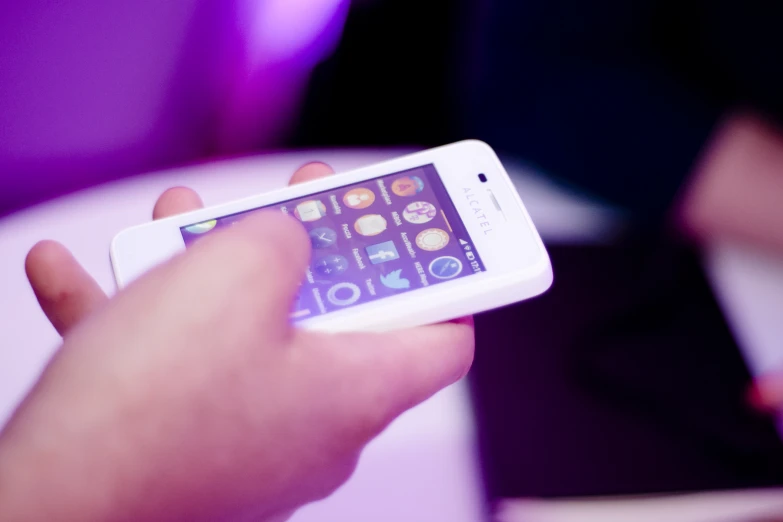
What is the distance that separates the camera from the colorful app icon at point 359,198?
0.45 m

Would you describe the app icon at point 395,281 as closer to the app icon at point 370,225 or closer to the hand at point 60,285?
the app icon at point 370,225

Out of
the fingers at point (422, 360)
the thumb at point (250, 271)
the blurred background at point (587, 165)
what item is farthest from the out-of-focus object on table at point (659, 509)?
the thumb at point (250, 271)

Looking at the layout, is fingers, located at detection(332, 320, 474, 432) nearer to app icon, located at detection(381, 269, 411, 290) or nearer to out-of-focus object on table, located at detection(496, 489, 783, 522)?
app icon, located at detection(381, 269, 411, 290)

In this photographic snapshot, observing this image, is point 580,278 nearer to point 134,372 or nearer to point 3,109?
point 134,372

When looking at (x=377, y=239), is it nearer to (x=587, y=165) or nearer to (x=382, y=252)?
(x=382, y=252)

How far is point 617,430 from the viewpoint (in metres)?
0.48

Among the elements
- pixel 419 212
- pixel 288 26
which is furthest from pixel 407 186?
pixel 288 26

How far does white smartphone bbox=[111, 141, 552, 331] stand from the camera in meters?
0.37

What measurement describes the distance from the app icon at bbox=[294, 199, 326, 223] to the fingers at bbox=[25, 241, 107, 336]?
15 cm

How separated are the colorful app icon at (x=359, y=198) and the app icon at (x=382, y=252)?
4cm

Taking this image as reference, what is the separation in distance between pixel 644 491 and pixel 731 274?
9.9 inches

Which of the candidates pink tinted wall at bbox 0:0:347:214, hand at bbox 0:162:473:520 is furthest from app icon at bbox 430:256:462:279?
pink tinted wall at bbox 0:0:347:214

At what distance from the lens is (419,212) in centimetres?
44

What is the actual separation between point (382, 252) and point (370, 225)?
0.09 ft
